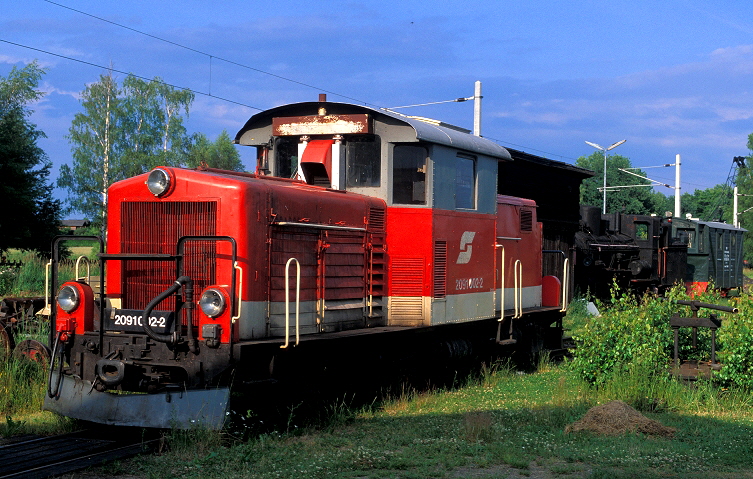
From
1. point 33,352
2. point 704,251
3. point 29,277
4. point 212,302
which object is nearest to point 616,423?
point 212,302

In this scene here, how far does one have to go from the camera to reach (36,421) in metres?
7.92

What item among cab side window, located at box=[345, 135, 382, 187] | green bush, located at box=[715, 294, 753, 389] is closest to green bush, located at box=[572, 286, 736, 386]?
green bush, located at box=[715, 294, 753, 389]

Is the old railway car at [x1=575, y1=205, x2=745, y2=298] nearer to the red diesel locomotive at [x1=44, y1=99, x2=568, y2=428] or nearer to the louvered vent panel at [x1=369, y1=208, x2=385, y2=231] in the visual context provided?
the red diesel locomotive at [x1=44, y1=99, x2=568, y2=428]

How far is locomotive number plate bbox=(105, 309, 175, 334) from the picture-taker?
6.97 m

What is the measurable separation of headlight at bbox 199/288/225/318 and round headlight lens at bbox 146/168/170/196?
122cm

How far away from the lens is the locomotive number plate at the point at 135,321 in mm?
6969

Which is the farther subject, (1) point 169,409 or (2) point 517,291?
(2) point 517,291

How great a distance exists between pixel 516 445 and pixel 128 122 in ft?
120

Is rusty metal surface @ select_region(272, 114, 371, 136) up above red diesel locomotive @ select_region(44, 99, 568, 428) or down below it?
above

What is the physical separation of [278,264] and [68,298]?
6.66ft

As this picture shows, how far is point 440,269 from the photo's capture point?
959 cm

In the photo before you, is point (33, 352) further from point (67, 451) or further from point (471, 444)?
point (471, 444)

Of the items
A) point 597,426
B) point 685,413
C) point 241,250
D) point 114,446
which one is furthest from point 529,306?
point 114,446

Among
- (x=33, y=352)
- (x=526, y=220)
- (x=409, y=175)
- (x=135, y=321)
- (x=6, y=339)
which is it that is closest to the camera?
(x=135, y=321)
